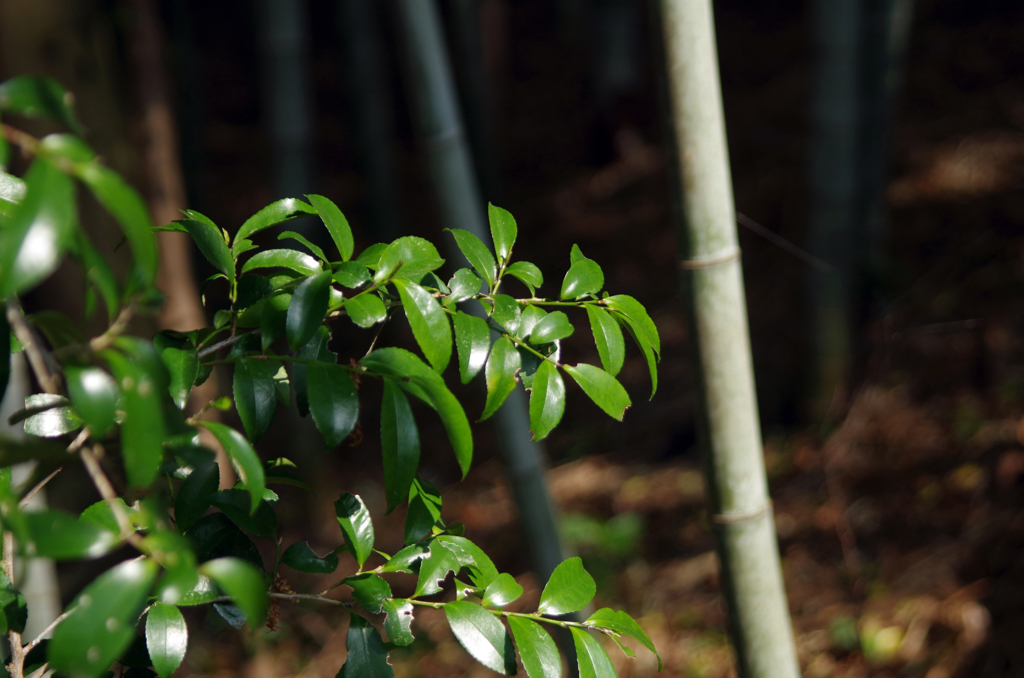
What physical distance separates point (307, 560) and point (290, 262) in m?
0.22

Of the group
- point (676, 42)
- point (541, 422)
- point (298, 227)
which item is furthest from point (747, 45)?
point (541, 422)

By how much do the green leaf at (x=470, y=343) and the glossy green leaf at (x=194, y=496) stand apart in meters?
0.18

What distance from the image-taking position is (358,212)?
5.98 meters

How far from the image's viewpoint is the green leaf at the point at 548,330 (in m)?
0.55

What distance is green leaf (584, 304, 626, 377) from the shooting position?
1.85 ft

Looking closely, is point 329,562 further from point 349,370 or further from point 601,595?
point 601,595

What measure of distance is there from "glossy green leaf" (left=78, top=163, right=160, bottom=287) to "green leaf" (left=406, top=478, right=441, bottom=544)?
0.29m

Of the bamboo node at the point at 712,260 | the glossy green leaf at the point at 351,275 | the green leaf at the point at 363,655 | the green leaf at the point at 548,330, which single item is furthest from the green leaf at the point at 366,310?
the bamboo node at the point at 712,260

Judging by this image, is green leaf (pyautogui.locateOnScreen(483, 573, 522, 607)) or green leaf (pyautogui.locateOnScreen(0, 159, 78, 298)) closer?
green leaf (pyautogui.locateOnScreen(0, 159, 78, 298))

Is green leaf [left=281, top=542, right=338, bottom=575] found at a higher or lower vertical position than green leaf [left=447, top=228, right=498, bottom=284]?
lower

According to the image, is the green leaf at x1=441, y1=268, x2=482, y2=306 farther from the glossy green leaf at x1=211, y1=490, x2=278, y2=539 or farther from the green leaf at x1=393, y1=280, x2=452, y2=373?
the glossy green leaf at x1=211, y1=490, x2=278, y2=539

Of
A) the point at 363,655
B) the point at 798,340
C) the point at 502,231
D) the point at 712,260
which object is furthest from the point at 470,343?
the point at 798,340

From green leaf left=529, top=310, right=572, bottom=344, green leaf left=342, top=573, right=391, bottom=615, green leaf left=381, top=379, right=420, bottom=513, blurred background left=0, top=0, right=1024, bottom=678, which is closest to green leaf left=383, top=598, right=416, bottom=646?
green leaf left=342, top=573, right=391, bottom=615

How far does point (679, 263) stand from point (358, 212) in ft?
17.8
